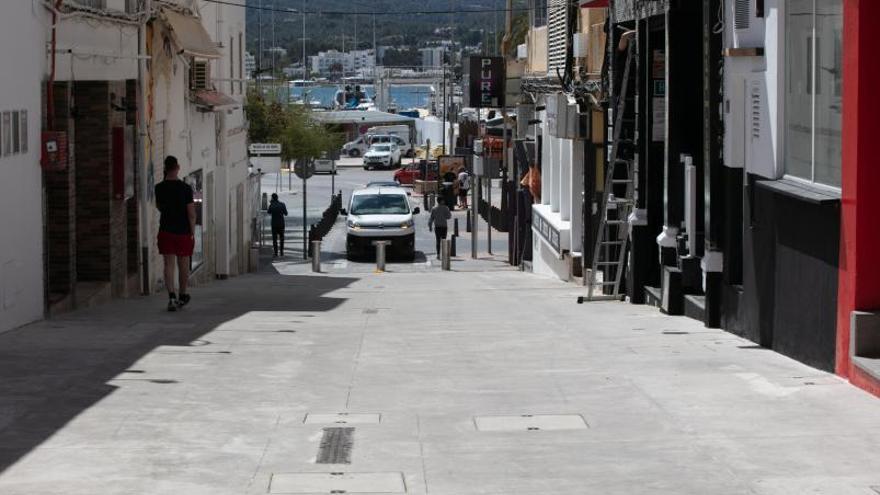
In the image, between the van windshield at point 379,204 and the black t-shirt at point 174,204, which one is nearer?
the black t-shirt at point 174,204

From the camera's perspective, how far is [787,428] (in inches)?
381

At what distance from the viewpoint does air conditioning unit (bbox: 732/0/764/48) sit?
1439cm

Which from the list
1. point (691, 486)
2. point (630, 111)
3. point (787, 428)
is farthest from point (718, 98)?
point (691, 486)

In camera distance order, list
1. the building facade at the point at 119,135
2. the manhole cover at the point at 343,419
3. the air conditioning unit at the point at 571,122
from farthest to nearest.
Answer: the air conditioning unit at the point at 571,122
the building facade at the point at 119,135
the manhole cover at the point at 343,419

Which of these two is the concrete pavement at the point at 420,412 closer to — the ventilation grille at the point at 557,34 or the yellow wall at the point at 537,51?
the ventilation grille at the point at 557,34

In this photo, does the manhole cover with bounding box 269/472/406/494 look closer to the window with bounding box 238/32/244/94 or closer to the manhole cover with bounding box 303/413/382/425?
the manhole cover with bounding box 303/413/382/425

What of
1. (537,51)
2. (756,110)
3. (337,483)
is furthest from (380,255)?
(337,483)

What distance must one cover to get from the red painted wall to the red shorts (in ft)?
29.5

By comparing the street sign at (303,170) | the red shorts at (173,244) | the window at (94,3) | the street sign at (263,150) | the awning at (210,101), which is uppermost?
the window at (94,3)

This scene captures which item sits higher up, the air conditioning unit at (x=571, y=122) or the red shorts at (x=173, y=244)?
the air conditioning unit at (x=571, y=122)

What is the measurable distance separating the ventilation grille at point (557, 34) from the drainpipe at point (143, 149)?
11.2 metres

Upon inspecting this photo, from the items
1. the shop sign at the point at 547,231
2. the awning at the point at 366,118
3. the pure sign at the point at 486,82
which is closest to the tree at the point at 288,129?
the pure sign at the point at 486,82

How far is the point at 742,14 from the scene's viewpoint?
14.9 meters

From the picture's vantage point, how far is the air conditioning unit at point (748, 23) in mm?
14391
